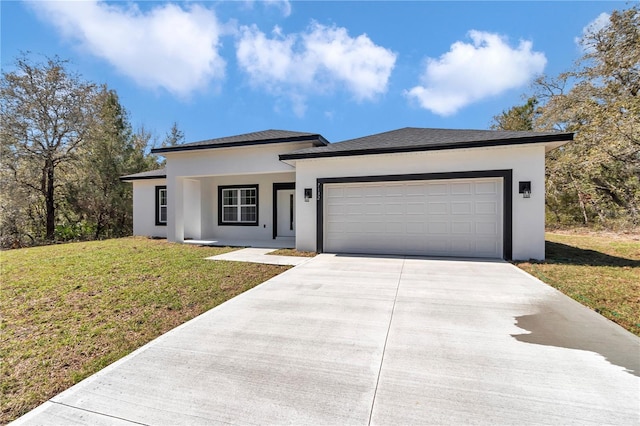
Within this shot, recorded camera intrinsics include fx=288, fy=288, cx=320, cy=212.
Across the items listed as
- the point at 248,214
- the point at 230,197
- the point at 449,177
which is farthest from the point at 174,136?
the point at 449,177

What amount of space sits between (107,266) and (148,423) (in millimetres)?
6625

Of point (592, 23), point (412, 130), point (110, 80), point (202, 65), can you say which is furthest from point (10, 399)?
point (110, 80)

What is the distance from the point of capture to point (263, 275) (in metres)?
6.49

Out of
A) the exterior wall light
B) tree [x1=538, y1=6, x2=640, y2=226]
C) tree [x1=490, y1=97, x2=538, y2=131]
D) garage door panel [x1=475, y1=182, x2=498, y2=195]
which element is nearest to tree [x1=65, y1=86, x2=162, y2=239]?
garage door panel [x1=475, y1=182, x2=498, y2=195]

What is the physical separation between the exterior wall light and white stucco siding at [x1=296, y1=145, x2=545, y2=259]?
3.2 inches

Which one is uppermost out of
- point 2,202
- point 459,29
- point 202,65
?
point 459,29

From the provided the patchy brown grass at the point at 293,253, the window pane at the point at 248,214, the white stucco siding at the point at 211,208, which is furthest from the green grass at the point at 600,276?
the window pane at the point at 248,214

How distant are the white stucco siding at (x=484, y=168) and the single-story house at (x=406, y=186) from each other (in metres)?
0.03

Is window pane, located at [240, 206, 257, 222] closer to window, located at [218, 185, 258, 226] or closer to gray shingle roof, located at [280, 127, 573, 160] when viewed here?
window, located at [218, 185, 258, 226]

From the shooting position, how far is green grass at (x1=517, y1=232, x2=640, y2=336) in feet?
14.0

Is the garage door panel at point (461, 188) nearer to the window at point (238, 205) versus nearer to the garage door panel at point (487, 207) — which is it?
the garage door panel at point (487, 207)

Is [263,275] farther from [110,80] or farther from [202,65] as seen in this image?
[110,80]

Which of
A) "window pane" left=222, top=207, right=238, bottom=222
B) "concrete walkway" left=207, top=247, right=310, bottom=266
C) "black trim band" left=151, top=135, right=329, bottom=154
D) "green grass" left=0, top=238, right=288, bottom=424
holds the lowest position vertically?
"green grass" left=0, top=238, right=288, bottom=424

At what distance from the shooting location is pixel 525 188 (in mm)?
7738
